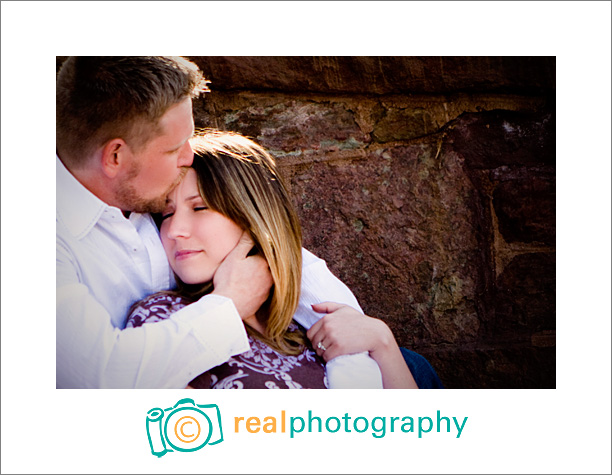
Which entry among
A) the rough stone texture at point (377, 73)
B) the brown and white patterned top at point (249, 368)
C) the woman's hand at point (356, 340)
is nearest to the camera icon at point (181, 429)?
the brown and white patterned top at point (249, 368)

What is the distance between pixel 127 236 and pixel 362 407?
78cm

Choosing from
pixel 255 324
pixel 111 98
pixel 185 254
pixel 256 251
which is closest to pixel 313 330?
pixel 255 324

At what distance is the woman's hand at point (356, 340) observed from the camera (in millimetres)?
1810

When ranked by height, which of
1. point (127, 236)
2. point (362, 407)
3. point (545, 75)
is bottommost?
point (362, 407)

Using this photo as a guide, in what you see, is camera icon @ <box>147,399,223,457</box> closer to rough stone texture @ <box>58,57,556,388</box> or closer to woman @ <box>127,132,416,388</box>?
woman @ <box>127,132,416,388</box>

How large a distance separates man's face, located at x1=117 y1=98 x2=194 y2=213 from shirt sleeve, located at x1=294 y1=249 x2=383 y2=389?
0.43 metres

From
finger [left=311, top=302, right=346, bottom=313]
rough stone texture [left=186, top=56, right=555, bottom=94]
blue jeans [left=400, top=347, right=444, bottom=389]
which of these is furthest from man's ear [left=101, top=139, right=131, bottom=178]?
blue jeans [left=400, top=347, right=444, bottom=389]

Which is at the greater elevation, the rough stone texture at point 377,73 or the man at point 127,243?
the rough stone texture at point 377,73

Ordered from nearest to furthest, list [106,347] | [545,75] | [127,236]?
[106,347], [127,236], [545,75]

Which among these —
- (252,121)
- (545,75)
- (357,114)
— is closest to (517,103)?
(545,75)

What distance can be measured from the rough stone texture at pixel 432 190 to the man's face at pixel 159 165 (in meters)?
0.19

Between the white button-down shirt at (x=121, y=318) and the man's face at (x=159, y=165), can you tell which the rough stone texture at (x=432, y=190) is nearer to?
the man's face at (x=159, y=165)

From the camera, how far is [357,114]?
1.98 meters

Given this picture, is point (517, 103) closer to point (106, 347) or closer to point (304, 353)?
point (304, 353)
